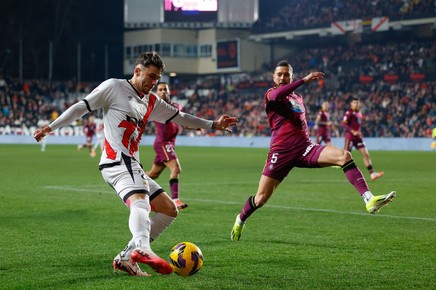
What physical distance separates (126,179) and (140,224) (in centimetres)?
51

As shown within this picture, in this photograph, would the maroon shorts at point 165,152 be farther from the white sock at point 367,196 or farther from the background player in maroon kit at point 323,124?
the background player in maroon kit at point 323,124

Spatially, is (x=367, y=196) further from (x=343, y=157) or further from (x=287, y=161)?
(x=287, y=161)

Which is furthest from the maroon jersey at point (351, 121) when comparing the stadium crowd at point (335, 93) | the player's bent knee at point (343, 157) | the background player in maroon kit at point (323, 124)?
the stadium crowd at point (335, 93)

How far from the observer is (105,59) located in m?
80.2

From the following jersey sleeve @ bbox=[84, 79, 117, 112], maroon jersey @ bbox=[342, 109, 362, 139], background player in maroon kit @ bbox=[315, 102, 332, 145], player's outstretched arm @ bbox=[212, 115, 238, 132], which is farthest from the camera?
background player in maroon kit @ bbox=[315, 102, 332, 145]

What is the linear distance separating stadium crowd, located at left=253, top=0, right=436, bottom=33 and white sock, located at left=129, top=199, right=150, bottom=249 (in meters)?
52.0

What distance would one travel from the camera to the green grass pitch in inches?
299

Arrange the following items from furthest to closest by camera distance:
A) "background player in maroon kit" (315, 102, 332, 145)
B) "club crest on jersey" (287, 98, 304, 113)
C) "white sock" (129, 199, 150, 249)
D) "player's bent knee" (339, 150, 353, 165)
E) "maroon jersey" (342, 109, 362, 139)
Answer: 1. "background player in maroon kit" (315, 102, 332, 145)
2. "maroon jersey" (342, 109, 362, 139)
3. "club crest on jersey" (287, 98, 304, 113)
4. "player's bent knee" (339, 150, 353, 165)
5. "white sock" (129, 199, 150, 249)

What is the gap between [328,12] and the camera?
6562 centimetres

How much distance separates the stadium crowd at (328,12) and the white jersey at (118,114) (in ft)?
169

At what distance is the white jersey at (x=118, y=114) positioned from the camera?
7629 millimetres

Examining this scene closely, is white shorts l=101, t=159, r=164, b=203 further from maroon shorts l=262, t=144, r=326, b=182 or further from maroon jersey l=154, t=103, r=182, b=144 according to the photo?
maroon jersey l=154, t=103, r=182, b=144

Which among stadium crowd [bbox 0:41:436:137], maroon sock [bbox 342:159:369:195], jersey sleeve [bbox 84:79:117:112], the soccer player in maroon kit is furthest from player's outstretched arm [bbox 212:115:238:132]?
stadium crowd [bbox 0:41:436:137]

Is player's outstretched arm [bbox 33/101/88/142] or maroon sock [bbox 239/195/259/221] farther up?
player's outstretched arm [bbox 33/101/88/142]
